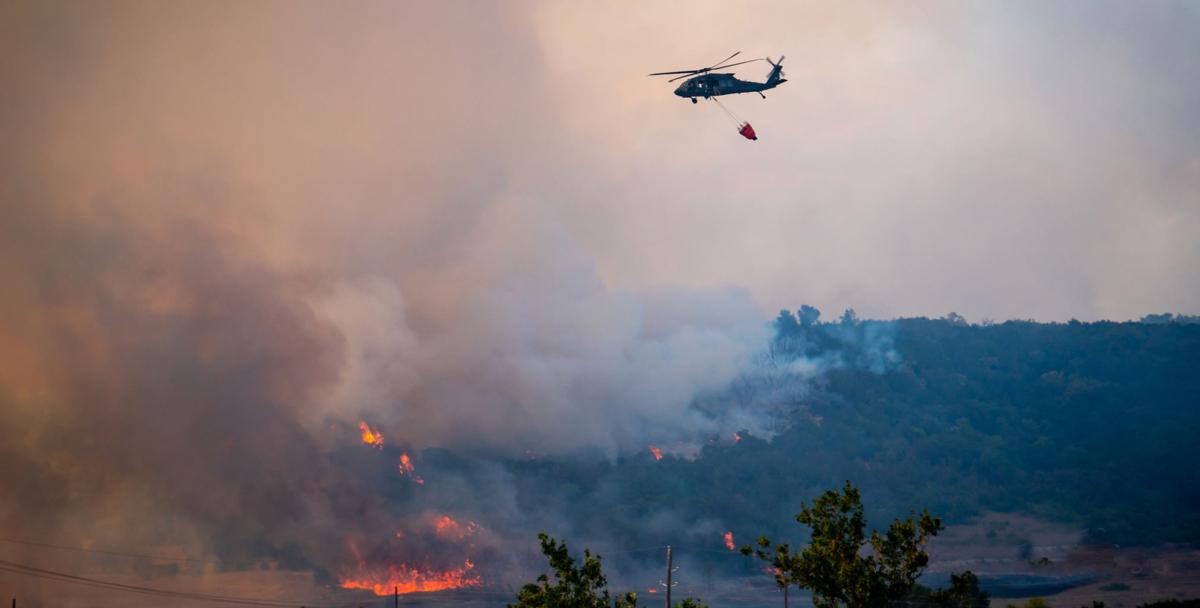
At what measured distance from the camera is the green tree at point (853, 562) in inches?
3371

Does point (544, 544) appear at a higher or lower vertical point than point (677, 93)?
lower

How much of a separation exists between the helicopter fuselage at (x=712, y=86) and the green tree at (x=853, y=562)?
3178 inches

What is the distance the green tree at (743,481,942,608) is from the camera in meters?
85.6

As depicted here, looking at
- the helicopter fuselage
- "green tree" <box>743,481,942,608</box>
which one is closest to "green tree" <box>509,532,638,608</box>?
"green tree" <box>743,481,942,608</box>

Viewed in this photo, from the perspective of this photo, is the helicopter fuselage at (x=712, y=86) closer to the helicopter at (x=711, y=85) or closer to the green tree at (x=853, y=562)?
the helicopter at (x=711, y=85)

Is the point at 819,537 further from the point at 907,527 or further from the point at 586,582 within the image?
the point at 586,582

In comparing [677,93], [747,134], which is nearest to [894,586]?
[747,134]

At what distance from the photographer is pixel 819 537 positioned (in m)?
89.2

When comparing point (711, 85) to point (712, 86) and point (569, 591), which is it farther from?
point (569, 591)

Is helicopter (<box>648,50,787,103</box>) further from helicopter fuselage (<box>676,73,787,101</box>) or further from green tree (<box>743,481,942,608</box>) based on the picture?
green tree (<box>743,481,942,608</box>)

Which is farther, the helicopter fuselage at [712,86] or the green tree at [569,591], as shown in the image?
the helicopter fuselage at [712,86]

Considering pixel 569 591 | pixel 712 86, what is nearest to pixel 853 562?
pixel 569 591

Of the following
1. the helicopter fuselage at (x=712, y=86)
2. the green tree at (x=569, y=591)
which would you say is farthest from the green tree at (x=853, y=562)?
the helicopter fuselage at (x=712, y=86)

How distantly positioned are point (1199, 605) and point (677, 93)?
407 feet
